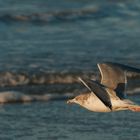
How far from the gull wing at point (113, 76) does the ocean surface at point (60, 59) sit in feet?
1.81

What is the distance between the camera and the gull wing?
8023 mm

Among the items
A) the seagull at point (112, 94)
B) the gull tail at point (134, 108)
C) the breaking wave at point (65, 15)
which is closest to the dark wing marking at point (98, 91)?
the seagull at point (112, 94)

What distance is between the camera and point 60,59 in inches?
449

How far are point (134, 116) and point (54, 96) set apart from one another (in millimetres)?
1155

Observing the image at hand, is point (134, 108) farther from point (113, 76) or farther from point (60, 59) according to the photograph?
point (60, 59)

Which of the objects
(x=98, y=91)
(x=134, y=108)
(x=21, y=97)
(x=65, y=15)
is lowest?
(x=21, y=97)

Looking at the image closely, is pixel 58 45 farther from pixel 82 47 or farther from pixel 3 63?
pixel 3 63

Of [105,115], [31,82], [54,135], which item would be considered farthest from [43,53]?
[54,135]

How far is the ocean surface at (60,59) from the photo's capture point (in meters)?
8.67

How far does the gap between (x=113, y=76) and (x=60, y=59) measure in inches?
134

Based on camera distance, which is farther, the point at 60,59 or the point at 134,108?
the point at 60,59

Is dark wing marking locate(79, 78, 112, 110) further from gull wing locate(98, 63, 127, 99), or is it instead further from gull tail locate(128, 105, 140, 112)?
gull wing locate(98, 63, 127, 99)

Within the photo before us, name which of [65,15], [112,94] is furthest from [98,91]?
[65,15]

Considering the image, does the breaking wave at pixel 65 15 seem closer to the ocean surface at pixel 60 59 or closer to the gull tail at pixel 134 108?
the ocean surface at pixel 60 59
